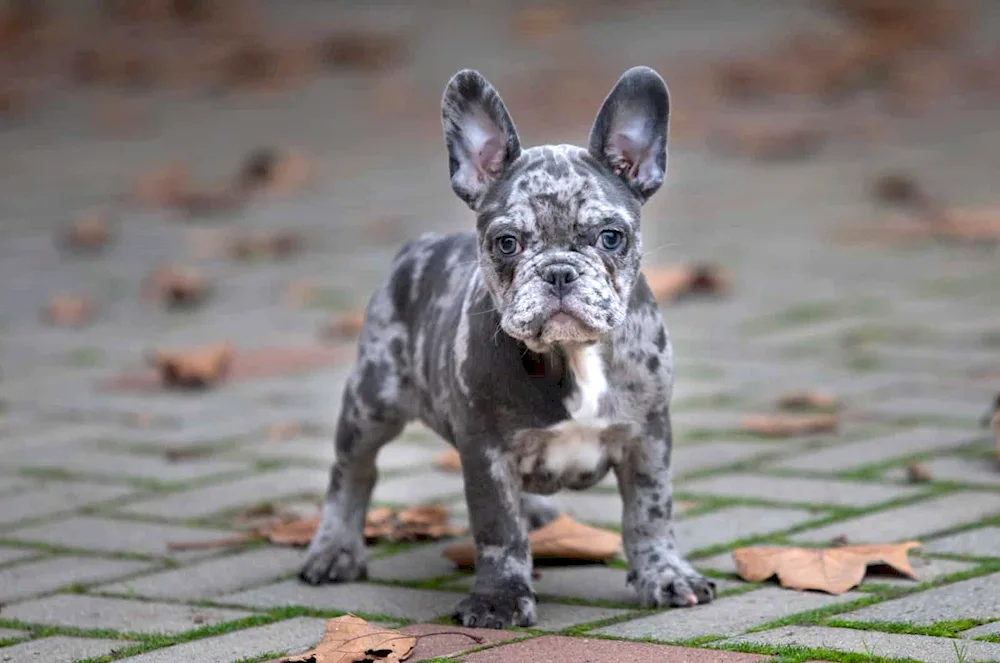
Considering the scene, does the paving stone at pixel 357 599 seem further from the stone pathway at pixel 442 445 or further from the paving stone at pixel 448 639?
the paving stone at pixel 448 639

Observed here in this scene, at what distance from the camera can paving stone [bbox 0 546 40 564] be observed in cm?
516

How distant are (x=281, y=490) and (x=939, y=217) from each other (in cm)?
585

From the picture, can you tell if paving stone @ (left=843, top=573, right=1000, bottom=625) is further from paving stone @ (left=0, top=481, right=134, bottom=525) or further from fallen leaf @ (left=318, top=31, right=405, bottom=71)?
fallen leaf @ (left=318, top=31, right=405, bottom=71)

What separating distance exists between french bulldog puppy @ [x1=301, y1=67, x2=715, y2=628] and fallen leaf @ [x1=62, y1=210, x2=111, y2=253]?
7.09 metres

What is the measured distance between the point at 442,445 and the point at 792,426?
124cm

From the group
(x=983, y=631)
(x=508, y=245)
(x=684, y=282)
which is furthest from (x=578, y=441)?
(x=684, y=282)

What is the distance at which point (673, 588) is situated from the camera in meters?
4.38

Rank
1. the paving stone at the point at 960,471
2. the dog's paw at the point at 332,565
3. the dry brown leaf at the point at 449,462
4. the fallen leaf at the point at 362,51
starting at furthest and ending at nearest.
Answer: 1. the fallen leaf at the point at 362,51
2. the dry brown leaf at the point at 449,462
3. the paving stone at the point at 960,471
4. the dog's paw at the point at 332,565

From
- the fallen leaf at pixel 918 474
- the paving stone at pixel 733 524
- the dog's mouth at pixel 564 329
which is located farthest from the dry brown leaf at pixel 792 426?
the dog's mouth at pixel 564 329

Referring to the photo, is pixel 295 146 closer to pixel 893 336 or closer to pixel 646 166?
pixel 893 336

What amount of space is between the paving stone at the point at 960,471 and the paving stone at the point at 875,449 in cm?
15

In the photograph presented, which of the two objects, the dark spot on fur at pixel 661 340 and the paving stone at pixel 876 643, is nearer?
the paving stone at pixel 876 643

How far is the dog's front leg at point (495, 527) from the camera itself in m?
Answer: 4.33

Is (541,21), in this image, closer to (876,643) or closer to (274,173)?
(274,173)
